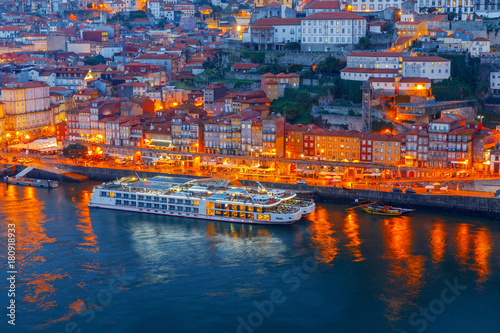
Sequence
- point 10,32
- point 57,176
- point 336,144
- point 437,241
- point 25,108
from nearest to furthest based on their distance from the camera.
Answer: point 437,241
point 336,144
point 57,176
point 25,108
point 10,32

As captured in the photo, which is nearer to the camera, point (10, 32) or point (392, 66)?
point (392, 66)

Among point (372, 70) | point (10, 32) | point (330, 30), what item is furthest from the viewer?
point (10, 32)

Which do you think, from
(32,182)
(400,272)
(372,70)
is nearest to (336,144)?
(372,70)

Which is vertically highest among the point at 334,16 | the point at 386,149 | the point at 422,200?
the point at 334,16

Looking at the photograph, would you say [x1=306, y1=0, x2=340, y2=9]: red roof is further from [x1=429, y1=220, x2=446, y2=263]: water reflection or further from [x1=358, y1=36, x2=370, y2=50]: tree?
[x1=429, y1=220, x2=446, y2=263]: water reflection

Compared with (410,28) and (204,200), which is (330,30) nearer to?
(410,28)

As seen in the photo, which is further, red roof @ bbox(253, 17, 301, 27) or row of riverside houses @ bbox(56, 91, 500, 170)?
red roof @ bbox(253, 17, 301, 27)

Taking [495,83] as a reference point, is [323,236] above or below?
below

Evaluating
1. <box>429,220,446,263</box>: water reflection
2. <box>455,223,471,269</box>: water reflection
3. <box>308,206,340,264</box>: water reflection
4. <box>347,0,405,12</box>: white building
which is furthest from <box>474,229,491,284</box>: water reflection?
<box>347,0,405,12</box>: white building
